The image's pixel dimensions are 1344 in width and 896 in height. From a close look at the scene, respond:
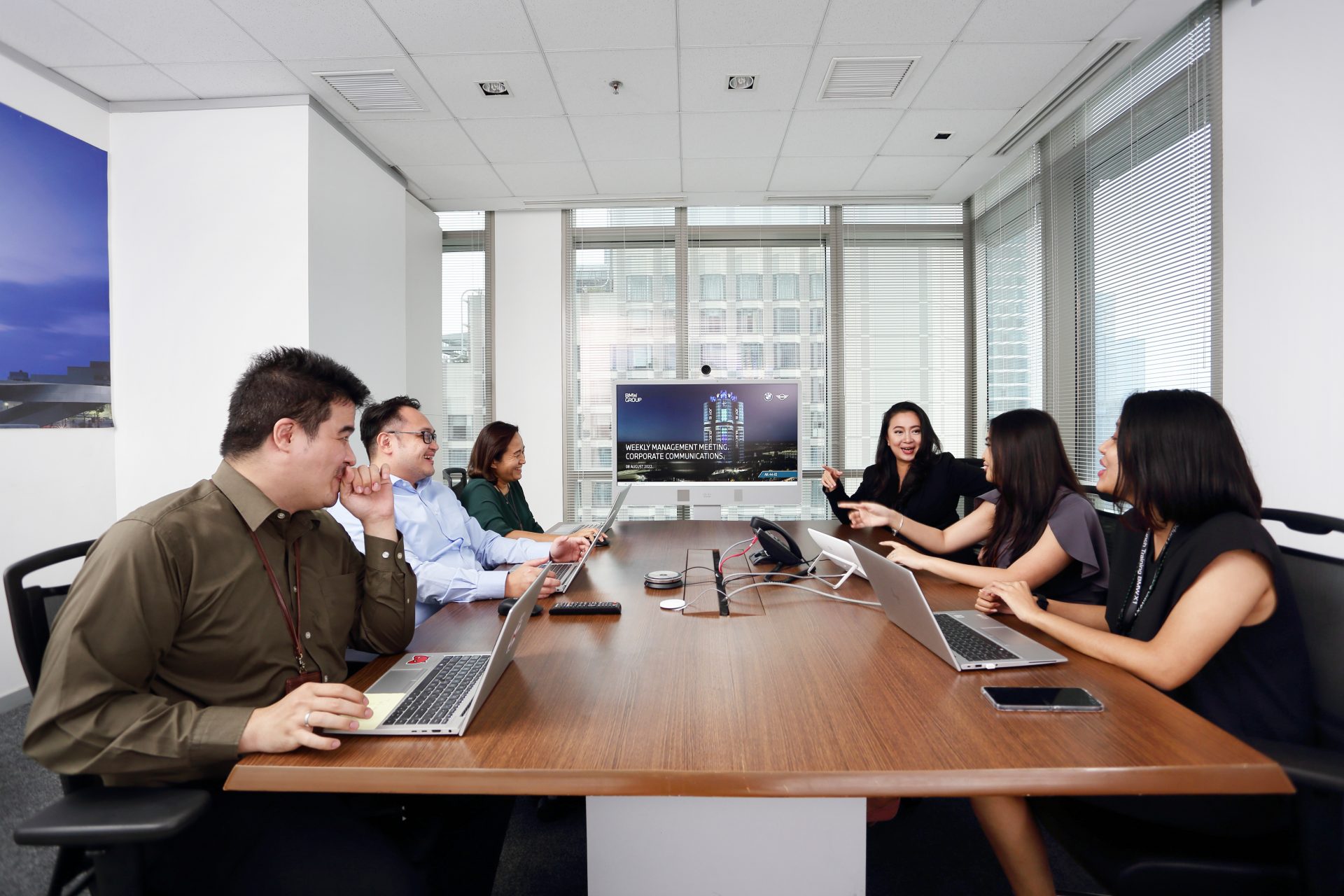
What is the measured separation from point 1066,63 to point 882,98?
2.88 ft

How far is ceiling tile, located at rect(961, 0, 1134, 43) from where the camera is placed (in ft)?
9.05

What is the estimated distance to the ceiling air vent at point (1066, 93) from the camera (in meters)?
3.16

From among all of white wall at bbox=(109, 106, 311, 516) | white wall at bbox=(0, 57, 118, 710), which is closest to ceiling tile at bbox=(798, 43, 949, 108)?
white wall at bbox=(109, 106, 311, 516)

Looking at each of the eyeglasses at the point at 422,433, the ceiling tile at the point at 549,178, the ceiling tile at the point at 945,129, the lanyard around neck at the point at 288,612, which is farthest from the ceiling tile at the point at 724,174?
the lanyard around neck at the point at 288,612

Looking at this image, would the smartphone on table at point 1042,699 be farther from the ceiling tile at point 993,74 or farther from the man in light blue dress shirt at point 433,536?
the ceiling tile at point 993,74

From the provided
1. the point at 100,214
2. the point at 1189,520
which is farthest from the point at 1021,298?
the point at 100,214

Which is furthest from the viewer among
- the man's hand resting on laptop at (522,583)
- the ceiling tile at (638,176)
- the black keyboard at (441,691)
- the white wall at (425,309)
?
the white wall at (425,309)

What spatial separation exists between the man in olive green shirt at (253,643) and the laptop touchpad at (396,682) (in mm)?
121

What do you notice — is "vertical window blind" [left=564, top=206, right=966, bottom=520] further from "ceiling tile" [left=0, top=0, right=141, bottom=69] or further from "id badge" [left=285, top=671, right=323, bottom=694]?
"id badge" [left=285, top=671, right=323, bottom=694]

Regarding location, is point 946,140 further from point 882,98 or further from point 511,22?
point 511,22

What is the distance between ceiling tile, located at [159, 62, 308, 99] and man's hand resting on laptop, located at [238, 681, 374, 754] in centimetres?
336

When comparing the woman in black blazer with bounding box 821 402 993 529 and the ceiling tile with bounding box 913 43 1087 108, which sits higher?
the ceiling tile with bounding box 913 43 1087 108

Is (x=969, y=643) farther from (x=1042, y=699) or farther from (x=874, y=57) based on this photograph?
(x=874, y=57)

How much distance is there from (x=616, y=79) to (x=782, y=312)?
2.44 metres
